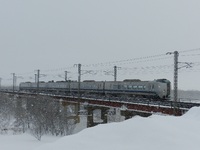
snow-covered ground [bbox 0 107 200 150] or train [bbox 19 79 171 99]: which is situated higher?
train [bbox 19 79 171 99]

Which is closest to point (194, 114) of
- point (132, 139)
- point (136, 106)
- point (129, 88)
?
point (132, 139)

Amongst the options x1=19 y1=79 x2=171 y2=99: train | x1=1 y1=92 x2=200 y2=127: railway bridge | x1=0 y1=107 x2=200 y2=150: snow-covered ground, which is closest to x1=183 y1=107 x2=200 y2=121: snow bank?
x1=1 y1=92 x2=200 y2=127: railway bridge

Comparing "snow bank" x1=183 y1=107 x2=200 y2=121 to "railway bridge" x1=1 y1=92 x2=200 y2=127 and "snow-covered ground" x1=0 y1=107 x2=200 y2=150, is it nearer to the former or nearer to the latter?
"railway bridge" x1=1 y1=92 x2=200 y2=127

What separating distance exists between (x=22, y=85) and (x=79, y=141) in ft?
343

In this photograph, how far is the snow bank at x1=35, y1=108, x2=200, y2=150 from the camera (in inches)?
445

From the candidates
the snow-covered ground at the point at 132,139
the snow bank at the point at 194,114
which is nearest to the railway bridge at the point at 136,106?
the snow bank at the point at 194,114

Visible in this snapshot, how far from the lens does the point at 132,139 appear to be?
12109mm

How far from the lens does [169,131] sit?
1277 cm

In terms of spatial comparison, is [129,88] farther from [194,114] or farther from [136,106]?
[194,114]

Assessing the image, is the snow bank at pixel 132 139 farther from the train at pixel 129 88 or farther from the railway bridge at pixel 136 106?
the train at pixel 129 88

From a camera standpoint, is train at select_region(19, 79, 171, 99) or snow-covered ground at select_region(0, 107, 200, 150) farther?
train at select_region(19, 79, 171, 99)

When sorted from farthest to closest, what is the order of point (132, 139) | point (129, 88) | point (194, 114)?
point (129, 88) → point (194, 114) → point (132, 139)

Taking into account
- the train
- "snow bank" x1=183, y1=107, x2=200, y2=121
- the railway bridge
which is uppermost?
the train

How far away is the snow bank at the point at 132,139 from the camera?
445 inches
